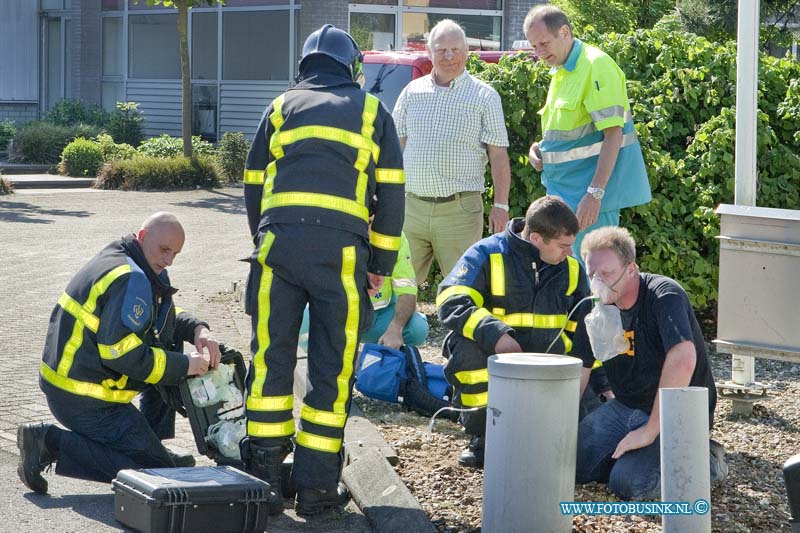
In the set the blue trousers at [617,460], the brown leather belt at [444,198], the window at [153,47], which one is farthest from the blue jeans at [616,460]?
the window at [153,47]

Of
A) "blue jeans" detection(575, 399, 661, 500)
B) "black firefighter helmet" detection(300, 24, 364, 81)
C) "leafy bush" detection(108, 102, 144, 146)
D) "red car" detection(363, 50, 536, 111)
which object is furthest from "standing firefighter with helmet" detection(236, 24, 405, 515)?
"leafy bush" detection(108, 102, 144, 146)

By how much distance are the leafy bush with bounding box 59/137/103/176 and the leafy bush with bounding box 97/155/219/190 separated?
106 centimetres

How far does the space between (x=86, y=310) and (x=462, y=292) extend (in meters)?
1.67

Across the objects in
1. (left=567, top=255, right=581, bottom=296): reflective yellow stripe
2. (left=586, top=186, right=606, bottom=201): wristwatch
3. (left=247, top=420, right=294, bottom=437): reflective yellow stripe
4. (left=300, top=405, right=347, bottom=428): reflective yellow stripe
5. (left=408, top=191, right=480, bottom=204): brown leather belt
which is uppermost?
A: (left=586, top=186, right=606, bottom=201): wristwatch

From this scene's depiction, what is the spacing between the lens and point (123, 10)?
29828 millimetres

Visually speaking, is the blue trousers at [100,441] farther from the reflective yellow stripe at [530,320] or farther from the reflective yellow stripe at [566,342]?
the reflective yellow stripe at [566,342]

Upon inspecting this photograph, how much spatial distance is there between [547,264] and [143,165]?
15.7 metres

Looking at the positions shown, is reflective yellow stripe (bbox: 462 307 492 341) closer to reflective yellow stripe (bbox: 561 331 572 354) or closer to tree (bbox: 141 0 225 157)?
reflective yellow stripe (bbox: 561 331 572 354)

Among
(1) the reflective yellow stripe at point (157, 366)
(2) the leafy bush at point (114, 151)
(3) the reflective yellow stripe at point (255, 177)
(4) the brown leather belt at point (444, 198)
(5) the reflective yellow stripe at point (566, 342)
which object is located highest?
(2) the leafy bush at point (114, 151)

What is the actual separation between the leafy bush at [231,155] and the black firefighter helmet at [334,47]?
669 inches

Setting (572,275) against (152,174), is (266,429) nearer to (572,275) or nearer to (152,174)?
(572,275)

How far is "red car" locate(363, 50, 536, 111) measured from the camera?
13211 mm

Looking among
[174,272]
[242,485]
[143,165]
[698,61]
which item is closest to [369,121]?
[242,485]

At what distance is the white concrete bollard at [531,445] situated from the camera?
4434 millimetres
